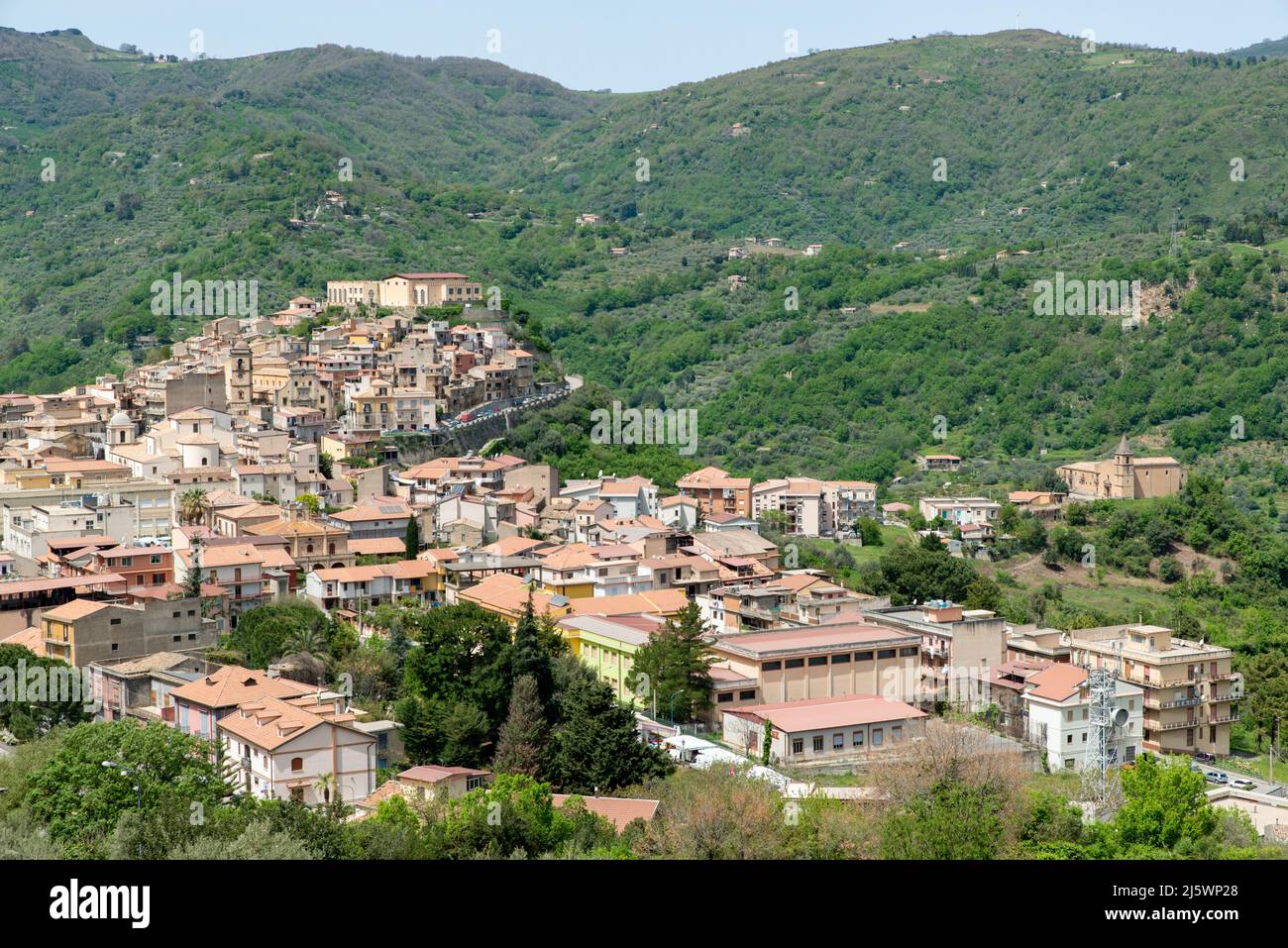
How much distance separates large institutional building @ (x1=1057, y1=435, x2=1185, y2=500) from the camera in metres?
43.1

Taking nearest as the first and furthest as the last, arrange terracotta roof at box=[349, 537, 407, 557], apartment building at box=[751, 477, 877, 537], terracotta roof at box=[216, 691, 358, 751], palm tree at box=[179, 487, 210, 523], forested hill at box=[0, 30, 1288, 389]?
terracotta roof at box=[216, 691, 358, 751]
terracotta roof at box=[349, 537, 407, 557]
palm tree at box=[179, 487, 210, 523]
apartment building at box=[751, 477, 877, 537]
forested hill at box=[0, 30, 1288, 389]

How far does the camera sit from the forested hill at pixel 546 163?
5909cm

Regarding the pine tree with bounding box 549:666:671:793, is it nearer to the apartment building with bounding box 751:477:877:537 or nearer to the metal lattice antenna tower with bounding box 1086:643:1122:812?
the metal lattice antenna tower with bounding box 1086:643:1122:812

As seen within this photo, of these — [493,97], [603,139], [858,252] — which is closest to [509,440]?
[858,252]

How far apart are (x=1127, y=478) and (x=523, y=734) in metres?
28.7

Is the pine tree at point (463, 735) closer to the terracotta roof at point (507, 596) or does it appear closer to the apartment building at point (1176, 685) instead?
the terracotta roof at point (507, 596)

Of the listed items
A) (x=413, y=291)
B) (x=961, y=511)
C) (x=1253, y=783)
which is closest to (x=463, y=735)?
(x=1253, y=783)

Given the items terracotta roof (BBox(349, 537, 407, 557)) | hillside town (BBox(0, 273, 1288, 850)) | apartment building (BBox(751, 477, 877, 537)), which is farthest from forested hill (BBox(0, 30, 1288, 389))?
Answer: terracotta roof (BBox(349, 537, 407, 557))

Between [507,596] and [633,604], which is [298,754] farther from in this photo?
[633,604]

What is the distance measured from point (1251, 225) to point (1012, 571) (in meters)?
35.3

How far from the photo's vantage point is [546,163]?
112812mm

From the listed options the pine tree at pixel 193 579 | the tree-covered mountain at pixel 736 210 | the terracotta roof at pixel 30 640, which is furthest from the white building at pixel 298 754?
the tree-covered mountain at pixel 736 210

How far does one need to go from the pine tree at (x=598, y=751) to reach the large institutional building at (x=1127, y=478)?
91.0ft

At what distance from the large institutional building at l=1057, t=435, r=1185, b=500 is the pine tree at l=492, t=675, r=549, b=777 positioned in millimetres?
27413
